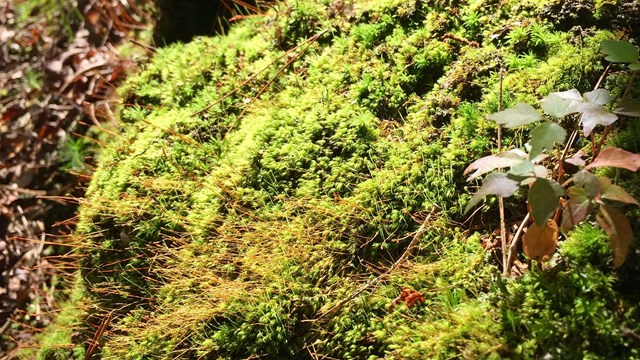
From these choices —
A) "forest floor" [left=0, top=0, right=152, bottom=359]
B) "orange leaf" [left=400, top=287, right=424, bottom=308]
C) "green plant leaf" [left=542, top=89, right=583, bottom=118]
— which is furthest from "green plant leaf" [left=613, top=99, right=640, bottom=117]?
"forest floor" [left=0, top=0, right=152, bottom=359]

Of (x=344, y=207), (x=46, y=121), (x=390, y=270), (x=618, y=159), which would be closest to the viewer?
(x=618, y=159)

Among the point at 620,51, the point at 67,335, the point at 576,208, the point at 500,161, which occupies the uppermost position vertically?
the point at 620,51

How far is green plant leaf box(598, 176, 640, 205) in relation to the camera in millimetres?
1565

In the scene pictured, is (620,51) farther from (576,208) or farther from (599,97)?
(576,208)

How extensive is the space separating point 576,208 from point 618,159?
229 millimetres

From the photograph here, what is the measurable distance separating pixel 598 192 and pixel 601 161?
0.14 meters

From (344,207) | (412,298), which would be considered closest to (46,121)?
(344,207)

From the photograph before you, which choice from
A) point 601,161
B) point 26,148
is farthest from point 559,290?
point 26,148

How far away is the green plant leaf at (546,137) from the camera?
164 cm

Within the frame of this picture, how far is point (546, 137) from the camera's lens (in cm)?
165

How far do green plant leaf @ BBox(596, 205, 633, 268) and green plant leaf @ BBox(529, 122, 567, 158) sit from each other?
254mm

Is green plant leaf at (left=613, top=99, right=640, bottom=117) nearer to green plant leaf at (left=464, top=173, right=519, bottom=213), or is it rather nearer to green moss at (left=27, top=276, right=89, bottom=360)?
green plant leaf at (left=464, top=173, right=519, bottom=213)

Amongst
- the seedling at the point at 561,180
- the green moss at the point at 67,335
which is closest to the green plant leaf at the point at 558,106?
the seedling at the point at 561,180

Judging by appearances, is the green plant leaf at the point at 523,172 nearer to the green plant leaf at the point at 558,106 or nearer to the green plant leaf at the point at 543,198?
the green plant leaf at the point at 543,198
